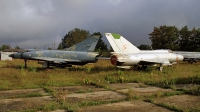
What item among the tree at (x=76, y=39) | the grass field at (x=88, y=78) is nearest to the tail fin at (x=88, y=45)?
the grass field at (x=88, y=78)

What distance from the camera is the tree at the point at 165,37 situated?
52188mm

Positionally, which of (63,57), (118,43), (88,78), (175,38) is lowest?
(88,78)

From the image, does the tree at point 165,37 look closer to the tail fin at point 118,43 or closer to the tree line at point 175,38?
the tree line at point 175,38

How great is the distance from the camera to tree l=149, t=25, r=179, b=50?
171ft

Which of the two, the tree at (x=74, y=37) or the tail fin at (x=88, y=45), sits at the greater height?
the tree at (x=74, y=37)

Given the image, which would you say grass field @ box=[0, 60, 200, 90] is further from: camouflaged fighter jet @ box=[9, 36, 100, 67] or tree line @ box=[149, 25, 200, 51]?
tree line @ box=[149, 25, 200, 51]

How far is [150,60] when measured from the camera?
15.6m

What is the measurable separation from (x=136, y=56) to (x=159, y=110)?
10.3 meters

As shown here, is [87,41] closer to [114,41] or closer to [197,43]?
[114,41]

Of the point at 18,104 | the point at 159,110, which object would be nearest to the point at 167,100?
the point at 159,110

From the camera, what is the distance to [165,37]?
52812mm

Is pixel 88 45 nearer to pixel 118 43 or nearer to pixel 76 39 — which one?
pixel 118 43

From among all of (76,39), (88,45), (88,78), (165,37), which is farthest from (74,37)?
(88,78)

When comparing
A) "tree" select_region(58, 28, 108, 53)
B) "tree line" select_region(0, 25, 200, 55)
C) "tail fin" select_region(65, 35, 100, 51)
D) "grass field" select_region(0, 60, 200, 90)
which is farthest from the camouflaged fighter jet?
"tree" select_region(58, 28, 108, 53)
